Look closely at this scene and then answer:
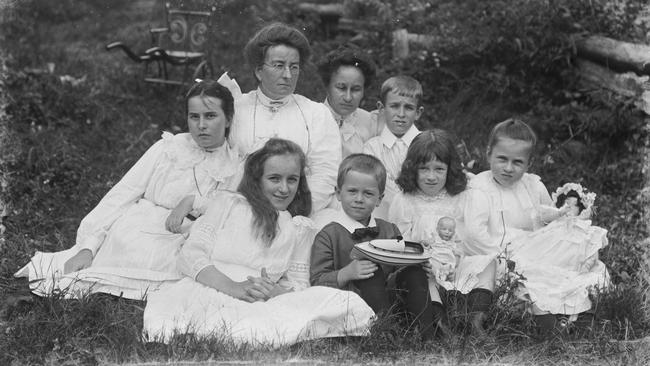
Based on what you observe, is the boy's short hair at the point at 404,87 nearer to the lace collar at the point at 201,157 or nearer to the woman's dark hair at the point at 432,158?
the woman's dark hair at the point at 432,158

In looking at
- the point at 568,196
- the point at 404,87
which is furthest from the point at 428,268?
the point at 404,87

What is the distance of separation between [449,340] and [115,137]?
4.42 m

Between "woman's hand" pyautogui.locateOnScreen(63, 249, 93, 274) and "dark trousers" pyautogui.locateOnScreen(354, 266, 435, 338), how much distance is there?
64.5 inches

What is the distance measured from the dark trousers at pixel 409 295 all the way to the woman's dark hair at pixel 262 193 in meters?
0.62

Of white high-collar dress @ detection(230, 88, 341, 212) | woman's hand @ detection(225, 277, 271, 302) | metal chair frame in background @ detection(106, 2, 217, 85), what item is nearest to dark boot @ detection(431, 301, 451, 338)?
woman's hand @ detection(225, 277, 271, 302)

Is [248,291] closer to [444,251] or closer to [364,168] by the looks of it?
[364,168]

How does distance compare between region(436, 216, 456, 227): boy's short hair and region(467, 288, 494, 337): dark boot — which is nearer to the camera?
region(467, 288, 494, 337): dark boot

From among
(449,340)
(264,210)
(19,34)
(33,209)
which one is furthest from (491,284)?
(19,34)

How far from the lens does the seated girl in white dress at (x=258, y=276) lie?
4.15 m

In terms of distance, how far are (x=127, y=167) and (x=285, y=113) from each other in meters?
2.34

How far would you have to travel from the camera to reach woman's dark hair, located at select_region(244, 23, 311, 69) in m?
5.08

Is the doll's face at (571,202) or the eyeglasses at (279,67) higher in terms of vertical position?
the eyeglasses at (279,67)

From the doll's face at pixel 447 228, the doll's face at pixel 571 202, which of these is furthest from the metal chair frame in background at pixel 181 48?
the doll's face at pixel 571 202

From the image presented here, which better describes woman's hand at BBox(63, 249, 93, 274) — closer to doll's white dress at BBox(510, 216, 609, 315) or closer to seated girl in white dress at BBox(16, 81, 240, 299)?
seated girl in white dress at BBox(16, 81, 240, 299)
